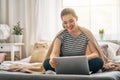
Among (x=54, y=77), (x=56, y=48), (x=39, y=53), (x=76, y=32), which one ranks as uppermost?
(x=76, y=32)

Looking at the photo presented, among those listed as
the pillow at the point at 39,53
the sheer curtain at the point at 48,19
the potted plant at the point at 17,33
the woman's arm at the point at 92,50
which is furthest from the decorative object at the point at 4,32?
the woman's arm at the point at 92,50

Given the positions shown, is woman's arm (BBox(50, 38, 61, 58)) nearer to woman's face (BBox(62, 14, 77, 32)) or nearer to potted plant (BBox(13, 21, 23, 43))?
woman's face (BBox(62, 14, 77, 32))

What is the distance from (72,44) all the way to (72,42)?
2cm

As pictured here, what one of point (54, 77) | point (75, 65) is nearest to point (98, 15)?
point (75, 65)

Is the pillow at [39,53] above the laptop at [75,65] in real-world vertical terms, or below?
below

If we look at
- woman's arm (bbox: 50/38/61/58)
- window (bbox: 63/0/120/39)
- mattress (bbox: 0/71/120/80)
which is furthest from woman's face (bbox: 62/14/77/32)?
window (bbox: 63/0/120/39)

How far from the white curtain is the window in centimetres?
37

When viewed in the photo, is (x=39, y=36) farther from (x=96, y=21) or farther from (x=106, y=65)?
(x=106, y=65)

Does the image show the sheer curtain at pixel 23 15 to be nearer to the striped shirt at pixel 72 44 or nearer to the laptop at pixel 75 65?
the striped shirt at pixel 72 44

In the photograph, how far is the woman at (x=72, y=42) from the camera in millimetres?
2285

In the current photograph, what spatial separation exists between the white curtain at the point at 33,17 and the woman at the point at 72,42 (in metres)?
1.85

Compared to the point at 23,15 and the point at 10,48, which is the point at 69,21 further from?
the point at 23,15

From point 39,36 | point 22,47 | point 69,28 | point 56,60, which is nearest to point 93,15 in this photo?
point 39,36

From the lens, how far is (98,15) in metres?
4.15
